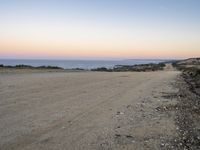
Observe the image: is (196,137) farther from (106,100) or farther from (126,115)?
(106,100)

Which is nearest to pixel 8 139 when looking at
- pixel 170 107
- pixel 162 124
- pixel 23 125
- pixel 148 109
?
pixel 23 125

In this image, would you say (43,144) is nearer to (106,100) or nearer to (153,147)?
(153,147)

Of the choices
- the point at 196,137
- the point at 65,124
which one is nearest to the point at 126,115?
the point at 65,124

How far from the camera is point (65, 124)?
34.8ft

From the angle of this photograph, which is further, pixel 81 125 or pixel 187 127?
pixel 187 127

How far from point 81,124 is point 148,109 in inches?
168

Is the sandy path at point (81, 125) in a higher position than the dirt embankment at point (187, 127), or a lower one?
higher

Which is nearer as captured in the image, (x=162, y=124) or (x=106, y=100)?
(x=162, y=124)

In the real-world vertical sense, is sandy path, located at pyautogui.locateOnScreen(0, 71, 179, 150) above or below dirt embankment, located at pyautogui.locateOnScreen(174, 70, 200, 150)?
above

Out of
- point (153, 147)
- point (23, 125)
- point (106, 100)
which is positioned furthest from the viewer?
point (106, 100)

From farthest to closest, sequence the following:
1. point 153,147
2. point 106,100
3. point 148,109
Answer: point 106,100, point 148,109, point 153,147

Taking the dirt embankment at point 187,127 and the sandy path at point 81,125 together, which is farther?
the dirt embankment at point 187,127

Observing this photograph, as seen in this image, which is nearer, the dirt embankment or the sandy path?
the sandy path

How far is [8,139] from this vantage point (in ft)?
28.5
